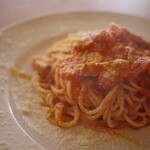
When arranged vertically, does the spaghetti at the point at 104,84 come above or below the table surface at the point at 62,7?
below

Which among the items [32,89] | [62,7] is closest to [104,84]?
[32,89]

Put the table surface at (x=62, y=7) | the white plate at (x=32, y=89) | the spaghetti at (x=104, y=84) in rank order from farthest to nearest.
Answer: the table surface at (x=62, y=7), the spaghetti at (x=104, y=84), the white plate at (x=32, y=89)

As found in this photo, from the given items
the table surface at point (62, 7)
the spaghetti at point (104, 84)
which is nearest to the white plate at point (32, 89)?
the spaghetti at point (104, 84)

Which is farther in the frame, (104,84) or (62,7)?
(62,7)

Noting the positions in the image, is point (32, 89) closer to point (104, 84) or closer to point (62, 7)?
point (104, 84)

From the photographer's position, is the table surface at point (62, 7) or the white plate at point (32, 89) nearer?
the white plate at point (32, 89)

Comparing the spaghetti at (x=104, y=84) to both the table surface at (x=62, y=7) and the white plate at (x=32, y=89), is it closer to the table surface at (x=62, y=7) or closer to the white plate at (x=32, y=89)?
the white plate at (x=32, y=89)

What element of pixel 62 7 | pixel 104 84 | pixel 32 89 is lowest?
pixel 104 84
